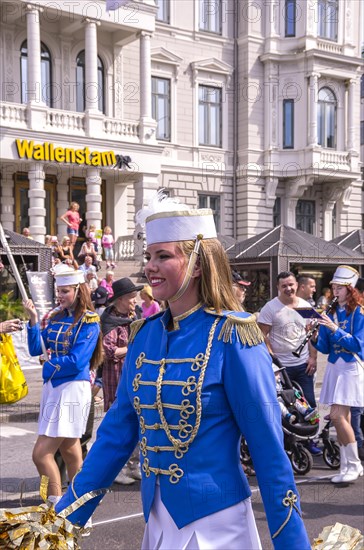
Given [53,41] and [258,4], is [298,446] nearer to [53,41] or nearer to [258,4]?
[53,41]

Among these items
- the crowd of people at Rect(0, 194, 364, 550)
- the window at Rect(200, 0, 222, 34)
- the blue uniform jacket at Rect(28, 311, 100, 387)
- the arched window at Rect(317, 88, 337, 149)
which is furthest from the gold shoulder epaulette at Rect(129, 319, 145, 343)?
the arched window at Rect(317, 88, 337, 149)

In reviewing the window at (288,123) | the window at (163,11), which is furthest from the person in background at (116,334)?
the window at (288,123)

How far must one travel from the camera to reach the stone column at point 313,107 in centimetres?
2978

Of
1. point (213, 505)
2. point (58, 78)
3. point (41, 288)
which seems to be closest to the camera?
point (213, 505)

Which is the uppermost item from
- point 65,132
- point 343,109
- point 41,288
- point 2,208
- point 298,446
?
point 343,109

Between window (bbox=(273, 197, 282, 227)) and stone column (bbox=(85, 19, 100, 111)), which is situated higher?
stone column (bbox=(85, 19, 100, 111))

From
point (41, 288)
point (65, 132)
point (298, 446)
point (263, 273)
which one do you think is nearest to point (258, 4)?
point (65, 132)

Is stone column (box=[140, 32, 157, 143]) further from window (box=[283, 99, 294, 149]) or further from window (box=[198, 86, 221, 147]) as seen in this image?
window (box=[283, 99, 294, 149])

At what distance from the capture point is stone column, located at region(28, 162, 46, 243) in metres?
22.6

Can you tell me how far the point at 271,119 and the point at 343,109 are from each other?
3925 mm

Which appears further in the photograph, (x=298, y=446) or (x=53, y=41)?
(x=53, y=41)

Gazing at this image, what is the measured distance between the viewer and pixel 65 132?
23125 millimetres

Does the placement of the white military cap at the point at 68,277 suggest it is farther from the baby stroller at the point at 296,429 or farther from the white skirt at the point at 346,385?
the white skirt at the point at 346,385

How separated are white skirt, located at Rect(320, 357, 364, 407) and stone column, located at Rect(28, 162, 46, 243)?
1715 centimetres
